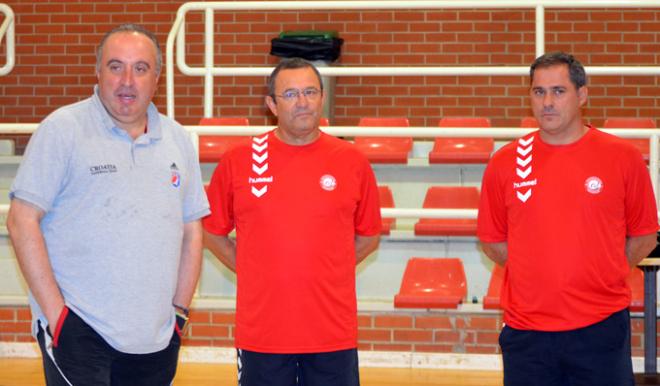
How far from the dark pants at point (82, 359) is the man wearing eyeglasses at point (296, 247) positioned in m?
0.63

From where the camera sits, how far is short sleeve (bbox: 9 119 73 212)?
2711mm

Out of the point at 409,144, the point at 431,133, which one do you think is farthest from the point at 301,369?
the point at 409,144

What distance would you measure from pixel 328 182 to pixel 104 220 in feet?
3.08

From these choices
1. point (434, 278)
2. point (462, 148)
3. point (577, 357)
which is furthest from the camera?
point (462, 148)

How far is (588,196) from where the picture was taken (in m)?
3.32

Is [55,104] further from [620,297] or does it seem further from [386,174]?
[620,297]

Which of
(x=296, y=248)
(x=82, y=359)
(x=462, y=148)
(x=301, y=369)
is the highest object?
(x=462, y=148)

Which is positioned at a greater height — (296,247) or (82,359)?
(296,247)

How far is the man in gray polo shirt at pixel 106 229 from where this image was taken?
8.93 feet

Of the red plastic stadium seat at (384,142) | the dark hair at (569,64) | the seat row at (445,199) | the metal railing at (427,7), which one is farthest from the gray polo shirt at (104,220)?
the red plastic stadium seat at (384,142)

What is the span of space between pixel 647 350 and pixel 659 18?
3.91 metres

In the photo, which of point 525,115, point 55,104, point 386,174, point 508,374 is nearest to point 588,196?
point 508,374

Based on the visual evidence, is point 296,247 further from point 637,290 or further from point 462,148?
point 462,148

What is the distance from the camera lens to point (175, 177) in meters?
2.98
